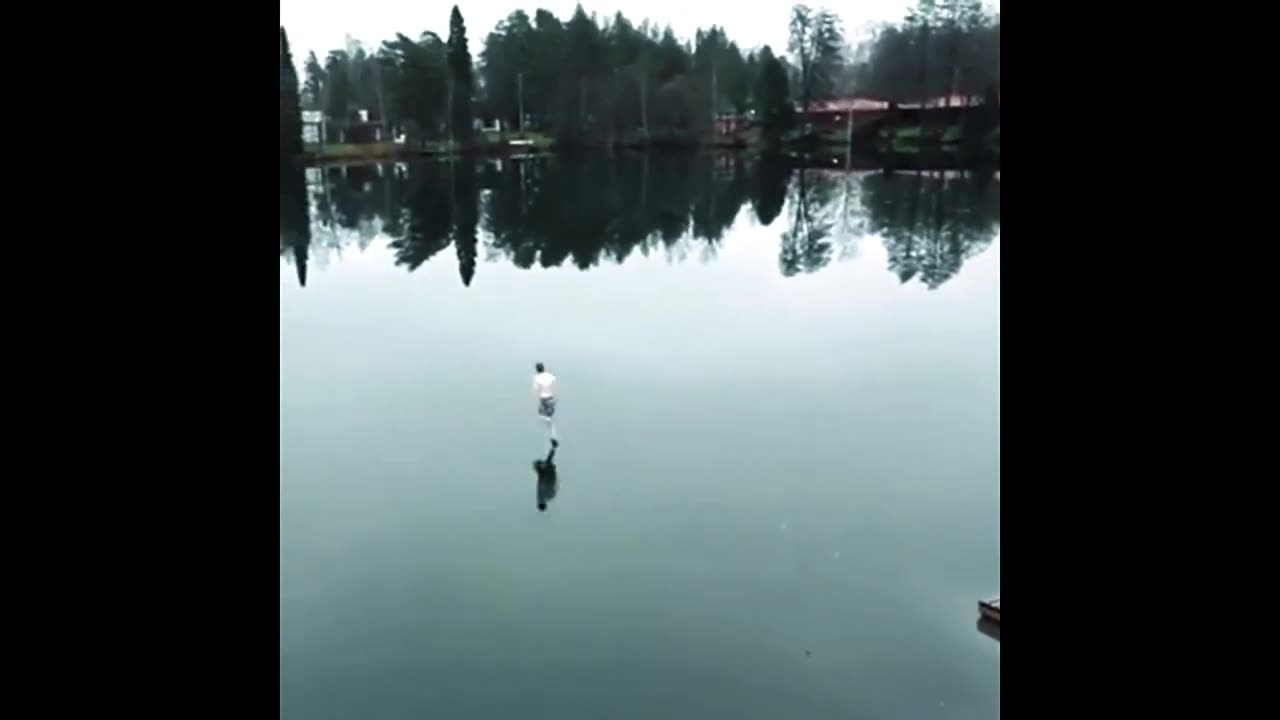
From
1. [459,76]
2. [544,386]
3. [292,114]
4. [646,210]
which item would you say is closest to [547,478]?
[544,386]

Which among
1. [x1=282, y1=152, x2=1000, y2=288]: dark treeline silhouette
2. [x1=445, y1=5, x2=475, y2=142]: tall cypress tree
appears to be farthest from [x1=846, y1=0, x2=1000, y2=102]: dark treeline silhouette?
[x1=445, y1=5, x2=475, y2=142]: tall cypress tree

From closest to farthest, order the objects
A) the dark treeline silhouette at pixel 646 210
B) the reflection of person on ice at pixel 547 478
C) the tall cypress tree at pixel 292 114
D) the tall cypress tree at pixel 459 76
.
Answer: the reflection of person on ice at pixel 547 478 < the dark treeline silhouette at pixel 646 210 < the tall cypress tree at pixel 292 114 < the tall cypress tree at pixel 459 76

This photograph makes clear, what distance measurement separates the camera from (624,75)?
77.6 m

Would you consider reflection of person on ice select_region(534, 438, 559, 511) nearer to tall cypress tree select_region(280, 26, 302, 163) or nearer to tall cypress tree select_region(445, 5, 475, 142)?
tall cypress tree select_region(280, 26, 302, 163)

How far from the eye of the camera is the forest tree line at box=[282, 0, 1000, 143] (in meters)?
72.6

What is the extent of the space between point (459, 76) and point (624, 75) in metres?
13.8

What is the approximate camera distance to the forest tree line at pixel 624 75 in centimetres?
7256

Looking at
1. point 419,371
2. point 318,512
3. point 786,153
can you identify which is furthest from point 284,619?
point 786,153

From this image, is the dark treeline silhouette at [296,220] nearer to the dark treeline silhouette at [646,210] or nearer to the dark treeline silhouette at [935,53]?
the dark treeline silhouette at [646,210]

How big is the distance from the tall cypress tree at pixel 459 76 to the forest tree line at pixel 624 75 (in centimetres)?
8

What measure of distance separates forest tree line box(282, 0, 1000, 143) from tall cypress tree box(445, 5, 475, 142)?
0.25ft

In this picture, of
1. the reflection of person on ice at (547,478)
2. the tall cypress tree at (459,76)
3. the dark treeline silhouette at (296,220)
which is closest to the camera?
the reflection of person on ice at (547,478)

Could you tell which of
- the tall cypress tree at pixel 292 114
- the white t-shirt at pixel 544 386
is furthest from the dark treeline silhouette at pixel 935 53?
the white t-shirt at pixel 544 386
